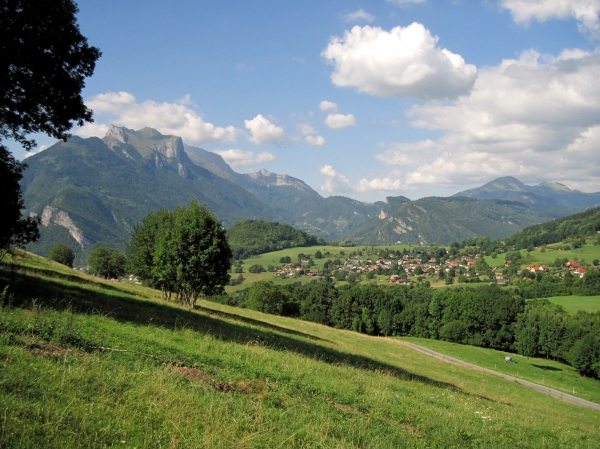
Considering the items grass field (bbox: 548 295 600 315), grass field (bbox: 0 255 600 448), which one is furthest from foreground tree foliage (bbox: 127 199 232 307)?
grass field (bbox: 548 295 600 315)

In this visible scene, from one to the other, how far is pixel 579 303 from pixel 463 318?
42834 mm

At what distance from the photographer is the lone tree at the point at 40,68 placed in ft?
43.1

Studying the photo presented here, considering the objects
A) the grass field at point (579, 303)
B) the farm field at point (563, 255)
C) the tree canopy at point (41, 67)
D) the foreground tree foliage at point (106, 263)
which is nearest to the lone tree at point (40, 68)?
the tree canopy at point (41, 67)

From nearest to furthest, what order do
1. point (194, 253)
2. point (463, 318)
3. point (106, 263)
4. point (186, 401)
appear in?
1. point (186, 401)
2. point (194, 253)
3. point (106, 263)
4. point (463, 318)

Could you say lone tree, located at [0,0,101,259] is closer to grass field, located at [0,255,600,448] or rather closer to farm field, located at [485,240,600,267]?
grass field, located at [0,255,600,448]

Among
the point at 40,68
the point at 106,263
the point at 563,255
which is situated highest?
the point at 563,255

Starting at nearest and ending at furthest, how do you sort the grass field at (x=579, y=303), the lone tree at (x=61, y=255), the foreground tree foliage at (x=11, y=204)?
the foreground tree foliage at (x=11, y=204) → the lone tree at (x=61, y=255) → the grass field at (x=579, y=303)

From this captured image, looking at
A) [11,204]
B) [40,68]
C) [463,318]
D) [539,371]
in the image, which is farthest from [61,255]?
[463,318]

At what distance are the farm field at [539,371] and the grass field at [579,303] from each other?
3273 cm

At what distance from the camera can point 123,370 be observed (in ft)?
25.3

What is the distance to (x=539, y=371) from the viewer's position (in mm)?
59375

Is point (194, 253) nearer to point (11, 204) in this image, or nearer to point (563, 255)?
point (11, 204)

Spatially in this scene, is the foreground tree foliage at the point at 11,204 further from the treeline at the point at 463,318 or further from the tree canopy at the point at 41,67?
the treeline at the point at 463,318

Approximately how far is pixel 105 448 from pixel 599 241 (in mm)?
246348
